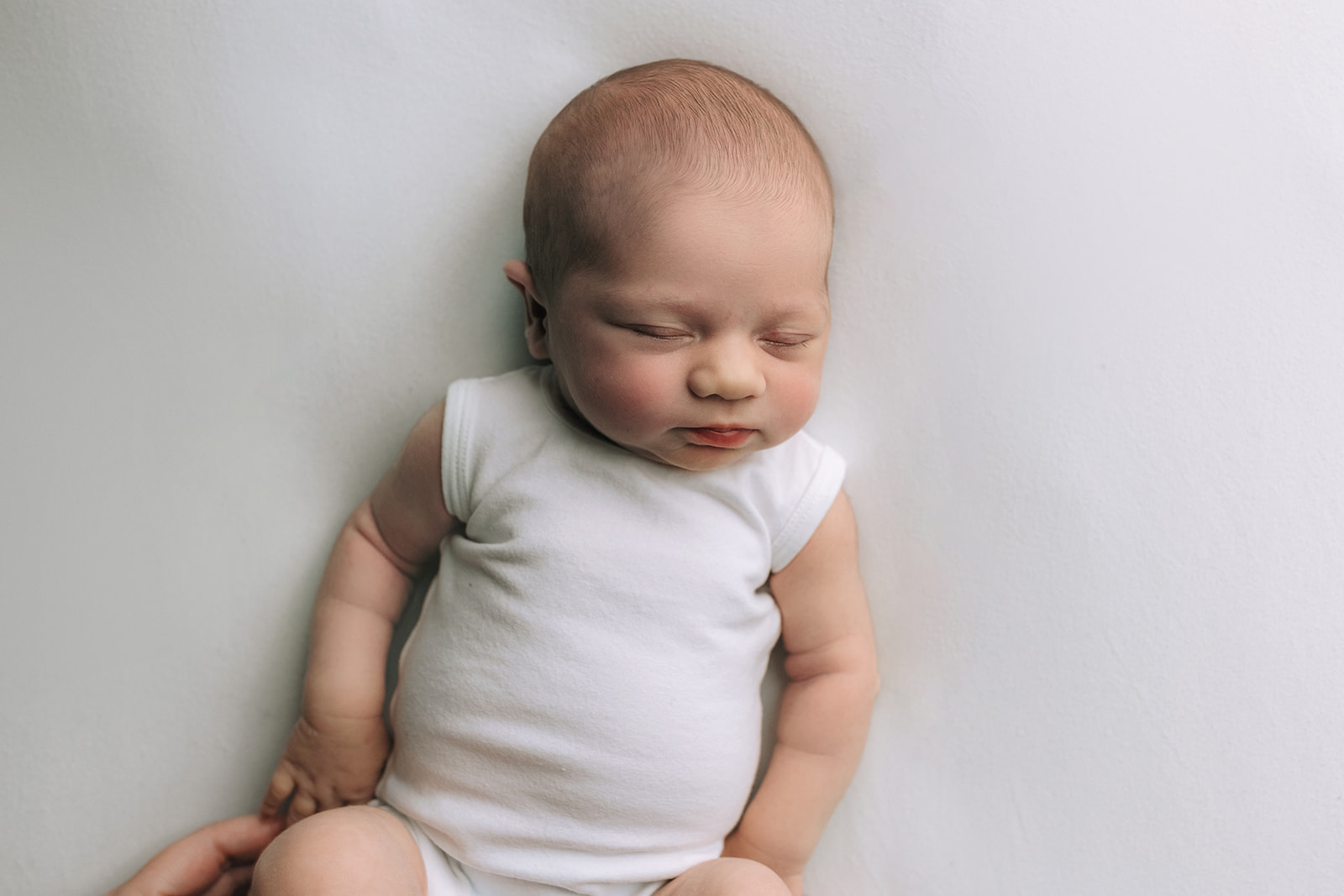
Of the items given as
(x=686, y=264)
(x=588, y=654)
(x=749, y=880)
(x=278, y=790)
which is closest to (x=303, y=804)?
(x=278, y=790)

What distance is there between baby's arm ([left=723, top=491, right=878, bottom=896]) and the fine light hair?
355 millimetres

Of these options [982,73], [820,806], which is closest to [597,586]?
[820,806]

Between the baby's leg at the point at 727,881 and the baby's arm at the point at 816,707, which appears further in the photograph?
the baby's arm at the point at 816,707

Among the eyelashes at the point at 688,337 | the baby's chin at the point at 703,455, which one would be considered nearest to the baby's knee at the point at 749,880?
the baby's chin at the point at 703,455

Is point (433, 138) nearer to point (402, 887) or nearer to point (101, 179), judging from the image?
point (101, 179)

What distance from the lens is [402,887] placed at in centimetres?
→ 85

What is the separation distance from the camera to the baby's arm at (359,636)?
3.29 ft

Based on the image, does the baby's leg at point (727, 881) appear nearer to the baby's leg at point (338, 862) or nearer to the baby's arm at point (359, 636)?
the baby's leg at point (338, 862)

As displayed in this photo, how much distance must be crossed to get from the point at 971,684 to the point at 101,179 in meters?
1.11

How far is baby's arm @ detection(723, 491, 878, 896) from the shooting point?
99 cm

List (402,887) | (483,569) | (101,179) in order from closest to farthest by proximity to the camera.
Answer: (402,887) → (483,569) → (101,179)

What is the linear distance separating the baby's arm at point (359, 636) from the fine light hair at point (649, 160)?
26cm

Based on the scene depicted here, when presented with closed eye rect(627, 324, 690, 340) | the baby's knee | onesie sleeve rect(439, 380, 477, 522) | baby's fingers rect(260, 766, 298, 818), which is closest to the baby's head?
closed eye rect(627, 324, 690, 340)

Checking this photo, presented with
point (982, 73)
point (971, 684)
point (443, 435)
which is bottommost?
point (971, 684)
